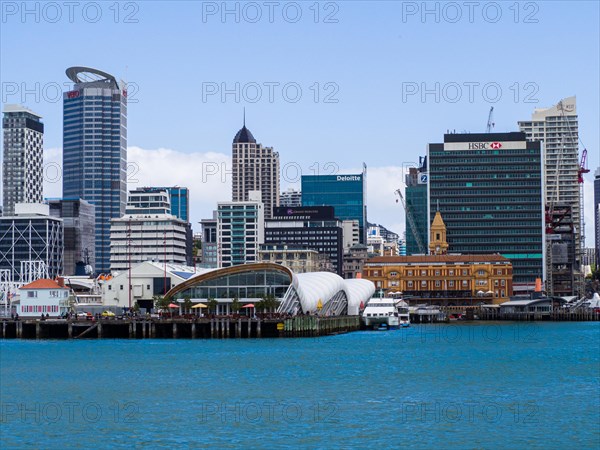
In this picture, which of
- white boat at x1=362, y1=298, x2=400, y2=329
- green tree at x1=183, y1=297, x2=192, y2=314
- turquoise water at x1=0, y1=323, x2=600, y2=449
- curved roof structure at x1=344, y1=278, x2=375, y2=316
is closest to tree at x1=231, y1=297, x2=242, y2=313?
green tree at x1=183, y1=297, x2=192, y2=314

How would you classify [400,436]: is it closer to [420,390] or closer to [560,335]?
[420,390]

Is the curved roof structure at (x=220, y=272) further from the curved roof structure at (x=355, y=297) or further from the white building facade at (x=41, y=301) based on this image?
the curved roof structure at (x=355, y=297)

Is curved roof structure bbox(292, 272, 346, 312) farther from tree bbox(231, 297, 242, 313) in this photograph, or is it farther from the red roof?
the red roof

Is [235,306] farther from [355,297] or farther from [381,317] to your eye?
[355,297]

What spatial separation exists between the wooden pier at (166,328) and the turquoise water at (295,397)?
46.6 ft

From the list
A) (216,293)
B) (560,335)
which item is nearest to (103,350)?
(216,293)

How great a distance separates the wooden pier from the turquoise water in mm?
14214

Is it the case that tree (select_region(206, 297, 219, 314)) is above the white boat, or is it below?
above

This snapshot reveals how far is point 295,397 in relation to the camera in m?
77.5

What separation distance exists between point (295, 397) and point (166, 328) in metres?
71.1

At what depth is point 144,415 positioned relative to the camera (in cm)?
6844

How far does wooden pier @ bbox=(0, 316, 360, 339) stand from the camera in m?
143

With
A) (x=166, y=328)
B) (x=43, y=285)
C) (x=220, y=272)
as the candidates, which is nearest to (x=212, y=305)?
(x=220, y=272)

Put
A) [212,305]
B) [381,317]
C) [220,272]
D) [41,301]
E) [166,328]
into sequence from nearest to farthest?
[166,328] < [212,305] < [220,272] < [41,301] < [381,317]
